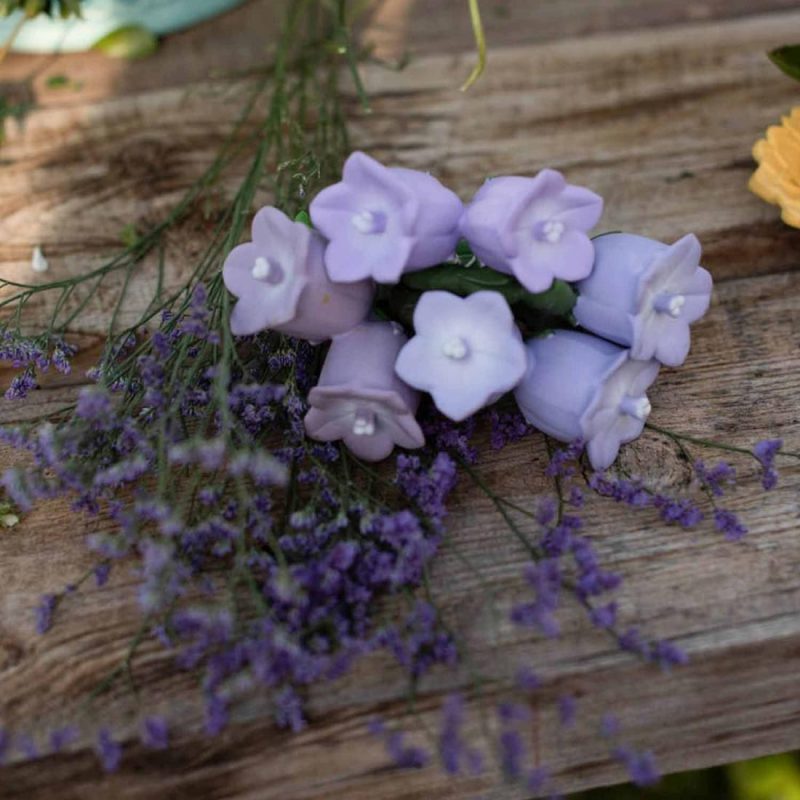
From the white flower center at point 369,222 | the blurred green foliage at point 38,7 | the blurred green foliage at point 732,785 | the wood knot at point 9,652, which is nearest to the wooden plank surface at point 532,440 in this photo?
the wood knot at point 9,652

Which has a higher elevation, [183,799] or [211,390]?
[211,390]

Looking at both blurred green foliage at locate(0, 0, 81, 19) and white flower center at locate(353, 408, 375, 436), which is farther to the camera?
blurred green foliage at locate(0, 0, 81, 19)

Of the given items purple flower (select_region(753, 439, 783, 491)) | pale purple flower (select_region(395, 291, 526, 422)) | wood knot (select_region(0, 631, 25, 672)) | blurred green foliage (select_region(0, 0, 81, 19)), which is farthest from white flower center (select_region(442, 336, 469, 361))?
blurred green foliage (select_region(0, 0, 81, 19))

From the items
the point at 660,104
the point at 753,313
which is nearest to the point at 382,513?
the point at 753,313

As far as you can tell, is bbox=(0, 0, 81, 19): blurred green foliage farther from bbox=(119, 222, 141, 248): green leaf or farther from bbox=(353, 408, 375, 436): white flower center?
bbox=(353, 408, 375, 436): white flower center

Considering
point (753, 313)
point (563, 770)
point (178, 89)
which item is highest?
point (178, 89)

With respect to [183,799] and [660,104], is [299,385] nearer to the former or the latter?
[183,799]

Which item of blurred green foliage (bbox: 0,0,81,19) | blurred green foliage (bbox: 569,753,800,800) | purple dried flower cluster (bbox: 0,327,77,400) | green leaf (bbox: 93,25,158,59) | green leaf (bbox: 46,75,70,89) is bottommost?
blurred green foliage (bbox: 569,753,800,800)
